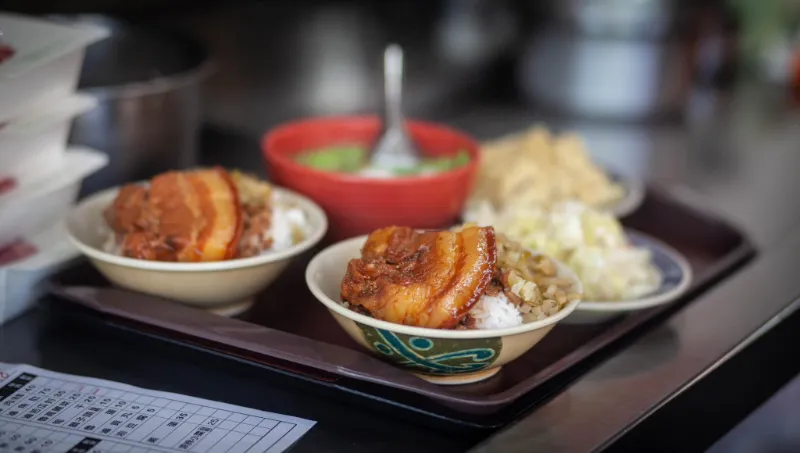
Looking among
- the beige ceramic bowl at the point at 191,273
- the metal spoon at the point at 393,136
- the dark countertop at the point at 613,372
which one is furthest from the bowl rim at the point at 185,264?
the metal spoon at the point at 393,136

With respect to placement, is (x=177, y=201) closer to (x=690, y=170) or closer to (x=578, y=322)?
(x=578, y=322)

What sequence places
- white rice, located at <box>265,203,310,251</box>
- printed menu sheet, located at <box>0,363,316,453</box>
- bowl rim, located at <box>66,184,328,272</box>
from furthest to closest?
white rice, located at <box>265,203,310,251</box>
bowl rim, located at <box>66,184,328,272</box>
printed menu sheet, located at <box>0,363,316,453</box>

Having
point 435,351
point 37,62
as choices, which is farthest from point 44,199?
point 435,351

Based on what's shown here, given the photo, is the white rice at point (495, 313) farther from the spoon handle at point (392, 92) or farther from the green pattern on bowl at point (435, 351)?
the spoon handle at point (392, 92)

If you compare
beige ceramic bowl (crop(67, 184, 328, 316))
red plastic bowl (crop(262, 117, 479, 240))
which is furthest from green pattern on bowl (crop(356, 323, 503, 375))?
red plastic bowl (crop(262, 117, 479, 240))

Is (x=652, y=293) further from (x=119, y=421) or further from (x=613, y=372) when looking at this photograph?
(x=119, y=421)

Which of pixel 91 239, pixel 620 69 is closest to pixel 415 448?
pixel 91 239

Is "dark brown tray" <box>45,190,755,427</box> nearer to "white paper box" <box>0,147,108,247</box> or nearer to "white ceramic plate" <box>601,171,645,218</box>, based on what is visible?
"white paper box" <box>0,147,108,247</box>
